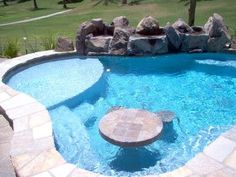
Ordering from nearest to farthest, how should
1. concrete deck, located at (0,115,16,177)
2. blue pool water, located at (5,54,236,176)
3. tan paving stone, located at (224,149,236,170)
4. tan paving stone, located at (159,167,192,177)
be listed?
tan paving stone, located at (159,167,192,177)
tan paving stone, located at (224,149,236,170)
concrete deck, located at (0,115,16,177)
blue pool water, located at (5,54,236,176)

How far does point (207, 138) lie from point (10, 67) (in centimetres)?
656

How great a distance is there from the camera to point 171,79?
1064 centimetres

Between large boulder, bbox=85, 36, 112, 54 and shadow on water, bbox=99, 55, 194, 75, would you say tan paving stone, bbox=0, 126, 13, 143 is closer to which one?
shadow on water, bbox=99, 55, 194, 75

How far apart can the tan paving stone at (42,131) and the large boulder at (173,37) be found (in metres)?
7.02

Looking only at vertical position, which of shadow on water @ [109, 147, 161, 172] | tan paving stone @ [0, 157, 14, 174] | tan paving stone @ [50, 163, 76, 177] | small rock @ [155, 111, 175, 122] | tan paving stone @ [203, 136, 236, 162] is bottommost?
shadow on water @ [109, 147, 161, 172]

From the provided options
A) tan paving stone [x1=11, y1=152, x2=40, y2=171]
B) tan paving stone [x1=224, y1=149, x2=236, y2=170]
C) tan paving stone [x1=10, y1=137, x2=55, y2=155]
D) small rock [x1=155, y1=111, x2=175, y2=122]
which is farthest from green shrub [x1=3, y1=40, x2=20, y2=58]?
tan paving stone [x1=224, y1=149, x2=236, y2=170]

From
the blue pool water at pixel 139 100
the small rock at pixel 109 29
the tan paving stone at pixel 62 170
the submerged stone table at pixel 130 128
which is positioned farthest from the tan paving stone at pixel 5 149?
the small rock at pixel 109 29

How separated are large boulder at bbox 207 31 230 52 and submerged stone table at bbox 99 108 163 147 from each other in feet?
20.1

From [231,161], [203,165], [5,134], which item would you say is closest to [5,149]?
[5,134]

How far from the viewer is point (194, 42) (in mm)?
12086

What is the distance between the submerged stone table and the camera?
6.02 metres

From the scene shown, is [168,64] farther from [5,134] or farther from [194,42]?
[5,134]

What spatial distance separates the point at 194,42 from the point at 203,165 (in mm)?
8041

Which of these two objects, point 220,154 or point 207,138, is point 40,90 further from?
point 220,154
